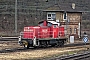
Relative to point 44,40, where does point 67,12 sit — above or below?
above

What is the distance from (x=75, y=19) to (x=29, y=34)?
823 inches

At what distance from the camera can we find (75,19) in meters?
52.7

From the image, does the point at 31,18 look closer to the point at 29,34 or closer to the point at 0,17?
the point at 0,17

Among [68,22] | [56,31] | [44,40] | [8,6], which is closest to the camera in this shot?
[44,40]

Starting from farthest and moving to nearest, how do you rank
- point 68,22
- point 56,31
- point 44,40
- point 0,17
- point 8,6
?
point 8,6, point 0,17, point 68,22, point 56,31, point 44,40

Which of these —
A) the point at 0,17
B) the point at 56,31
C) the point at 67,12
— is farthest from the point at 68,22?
the point at 0,17

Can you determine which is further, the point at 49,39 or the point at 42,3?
the point at 42,3

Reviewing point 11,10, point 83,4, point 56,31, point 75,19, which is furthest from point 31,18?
point 56,31

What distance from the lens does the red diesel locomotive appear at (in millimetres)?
32022

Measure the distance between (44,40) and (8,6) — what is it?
189 ft

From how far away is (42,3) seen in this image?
95188 mm

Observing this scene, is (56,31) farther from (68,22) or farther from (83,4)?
(83,4)

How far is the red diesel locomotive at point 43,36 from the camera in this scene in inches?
1261

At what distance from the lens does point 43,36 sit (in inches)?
1323
